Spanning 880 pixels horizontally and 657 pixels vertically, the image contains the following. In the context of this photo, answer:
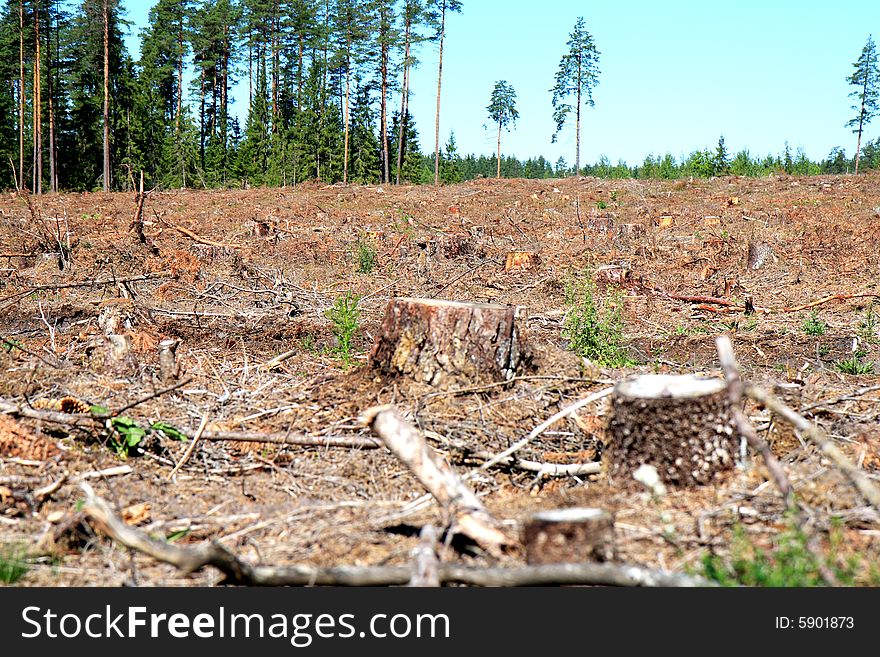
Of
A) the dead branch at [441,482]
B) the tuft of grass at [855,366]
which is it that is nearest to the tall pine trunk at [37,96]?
the tuft of grass at [855,366]

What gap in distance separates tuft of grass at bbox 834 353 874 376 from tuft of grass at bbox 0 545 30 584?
19.2 ft

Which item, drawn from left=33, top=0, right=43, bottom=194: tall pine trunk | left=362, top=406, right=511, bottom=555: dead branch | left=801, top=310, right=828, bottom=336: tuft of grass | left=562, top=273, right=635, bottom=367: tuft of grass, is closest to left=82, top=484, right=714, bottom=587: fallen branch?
left=362, top=406, right=511, bottom=555: dead branch

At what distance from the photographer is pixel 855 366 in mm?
6246

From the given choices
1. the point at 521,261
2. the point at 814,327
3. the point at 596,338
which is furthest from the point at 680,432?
the point at 521,261

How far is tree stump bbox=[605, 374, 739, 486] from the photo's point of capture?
3.22 m

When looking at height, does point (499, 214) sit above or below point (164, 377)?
above

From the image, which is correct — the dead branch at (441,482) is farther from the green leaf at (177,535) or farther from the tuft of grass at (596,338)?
the tuft of grass at (596,338)

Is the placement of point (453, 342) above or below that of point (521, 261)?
below

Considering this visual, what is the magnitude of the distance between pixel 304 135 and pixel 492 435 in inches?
1709

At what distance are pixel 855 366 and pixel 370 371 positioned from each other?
3.96 meters

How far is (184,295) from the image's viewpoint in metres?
9.73

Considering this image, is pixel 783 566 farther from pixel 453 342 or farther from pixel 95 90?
pixel 95 90

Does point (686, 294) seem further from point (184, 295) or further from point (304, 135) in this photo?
point (304, 135)

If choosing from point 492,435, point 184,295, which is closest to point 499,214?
point 184,295
